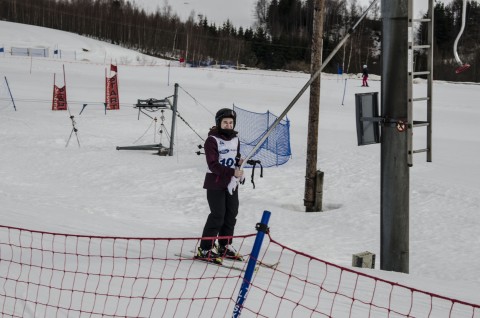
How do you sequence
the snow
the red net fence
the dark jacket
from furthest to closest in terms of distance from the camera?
the snow
the dark jacket
the red net fence

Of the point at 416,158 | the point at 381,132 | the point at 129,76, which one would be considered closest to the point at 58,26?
the point at 129,76

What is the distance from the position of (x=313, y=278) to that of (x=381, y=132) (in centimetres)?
167

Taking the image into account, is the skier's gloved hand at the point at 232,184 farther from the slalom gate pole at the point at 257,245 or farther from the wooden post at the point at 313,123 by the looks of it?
the wooden post at the point at 313,123

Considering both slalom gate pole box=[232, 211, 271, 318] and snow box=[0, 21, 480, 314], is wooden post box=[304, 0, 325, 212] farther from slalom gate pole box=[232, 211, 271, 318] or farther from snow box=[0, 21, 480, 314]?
slalom gate pole box=[232, 211, 271, 318]

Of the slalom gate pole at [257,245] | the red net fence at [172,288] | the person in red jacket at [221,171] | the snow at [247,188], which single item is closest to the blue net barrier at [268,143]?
the snow at [247,188]

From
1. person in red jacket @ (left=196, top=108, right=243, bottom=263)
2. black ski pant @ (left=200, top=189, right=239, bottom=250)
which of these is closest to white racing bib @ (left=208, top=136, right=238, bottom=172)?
person in red jacket @ (left=196, top=108, right=243, bottom=263)

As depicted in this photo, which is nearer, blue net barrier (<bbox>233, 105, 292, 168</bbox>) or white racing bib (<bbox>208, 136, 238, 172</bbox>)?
white racing bib (<bbox>208, 136, 238, 172</bbox>)

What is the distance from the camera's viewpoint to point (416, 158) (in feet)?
50.9

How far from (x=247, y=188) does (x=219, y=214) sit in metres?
7.32

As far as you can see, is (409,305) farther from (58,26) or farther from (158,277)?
(58,26)

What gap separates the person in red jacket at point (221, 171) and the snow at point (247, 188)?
69.3 inches

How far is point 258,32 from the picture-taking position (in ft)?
267

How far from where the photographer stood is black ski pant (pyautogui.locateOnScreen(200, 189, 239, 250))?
19.1 feet

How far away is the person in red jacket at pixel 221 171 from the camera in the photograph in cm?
570
